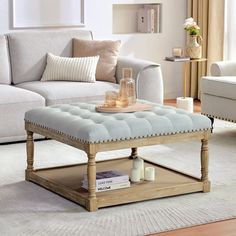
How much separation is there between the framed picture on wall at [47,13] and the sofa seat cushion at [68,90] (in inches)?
30.6

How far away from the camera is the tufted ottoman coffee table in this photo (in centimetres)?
420

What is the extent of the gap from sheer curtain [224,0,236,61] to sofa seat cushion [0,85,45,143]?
2.56 m

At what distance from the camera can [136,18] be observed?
8016 millimetres

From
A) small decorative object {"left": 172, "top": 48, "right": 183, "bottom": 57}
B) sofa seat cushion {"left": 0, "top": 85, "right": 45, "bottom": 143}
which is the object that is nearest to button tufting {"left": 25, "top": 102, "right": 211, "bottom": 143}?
sofa seat cushion {"left": 0, "top": 85, "right": 45, "bottom": 143}

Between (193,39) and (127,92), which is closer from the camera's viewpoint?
(127,92)

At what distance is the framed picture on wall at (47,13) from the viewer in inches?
271

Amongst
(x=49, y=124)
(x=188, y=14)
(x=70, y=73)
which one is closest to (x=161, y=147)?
(x=70, y=73)

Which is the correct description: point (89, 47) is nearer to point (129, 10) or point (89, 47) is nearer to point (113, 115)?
point (129, 10)

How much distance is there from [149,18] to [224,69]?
5.12 feet

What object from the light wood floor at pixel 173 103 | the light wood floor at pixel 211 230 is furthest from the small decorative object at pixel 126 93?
the light wood floor at pixel 173 103

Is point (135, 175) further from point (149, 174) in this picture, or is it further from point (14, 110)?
Result: point (14, 110)

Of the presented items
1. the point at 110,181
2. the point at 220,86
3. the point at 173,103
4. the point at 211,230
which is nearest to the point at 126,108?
the point at 110,181

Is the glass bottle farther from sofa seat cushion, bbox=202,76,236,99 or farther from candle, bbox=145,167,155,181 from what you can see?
sofa seat cushion, bbox=202,76,236,99

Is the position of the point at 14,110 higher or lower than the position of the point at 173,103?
higher
